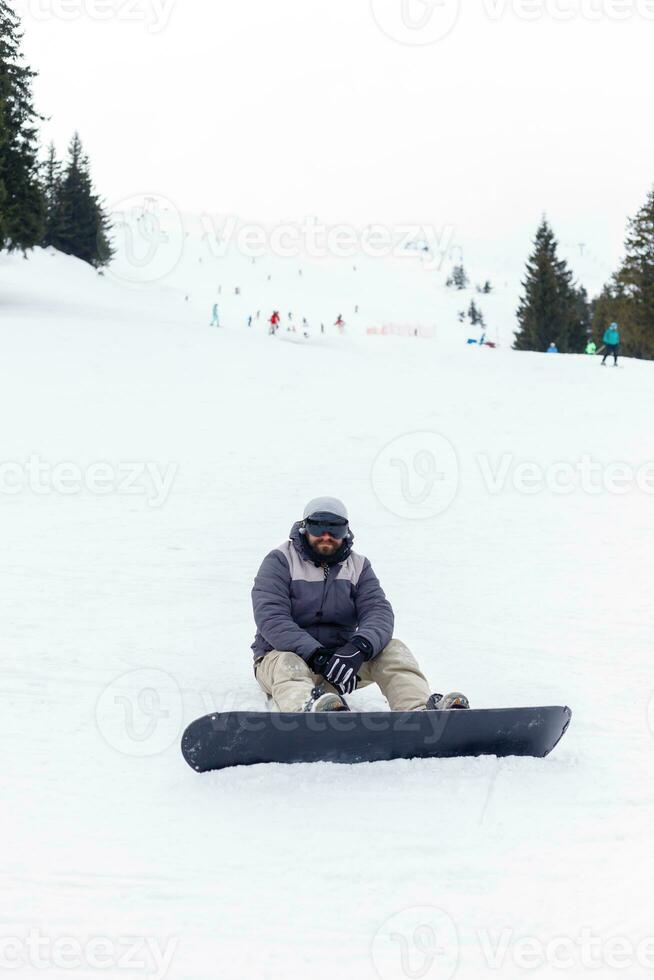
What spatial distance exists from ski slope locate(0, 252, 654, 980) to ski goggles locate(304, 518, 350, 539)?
1138mm

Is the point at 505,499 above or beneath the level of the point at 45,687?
above

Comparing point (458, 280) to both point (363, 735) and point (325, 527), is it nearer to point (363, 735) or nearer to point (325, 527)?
point (325, 527)

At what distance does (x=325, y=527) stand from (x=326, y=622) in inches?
22.2

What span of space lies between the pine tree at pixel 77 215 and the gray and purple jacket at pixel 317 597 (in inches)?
1997

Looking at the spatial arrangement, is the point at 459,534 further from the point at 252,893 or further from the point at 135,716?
the point at 252,893

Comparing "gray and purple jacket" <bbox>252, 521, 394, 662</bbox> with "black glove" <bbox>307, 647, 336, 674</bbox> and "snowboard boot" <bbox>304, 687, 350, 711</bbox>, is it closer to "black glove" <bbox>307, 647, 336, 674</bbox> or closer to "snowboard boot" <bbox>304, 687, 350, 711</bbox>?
"black glove" <bbox>307, 647, 336, 674</bbox>

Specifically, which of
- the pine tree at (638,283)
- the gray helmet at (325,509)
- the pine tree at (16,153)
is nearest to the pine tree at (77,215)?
the pine tree at (16,153)

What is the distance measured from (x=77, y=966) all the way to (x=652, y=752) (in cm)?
305

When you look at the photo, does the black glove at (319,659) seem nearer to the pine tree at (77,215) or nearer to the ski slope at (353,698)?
the ski slope at (353,698)

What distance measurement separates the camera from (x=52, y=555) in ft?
27.9

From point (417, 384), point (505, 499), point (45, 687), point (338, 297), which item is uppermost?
point (338, 297)

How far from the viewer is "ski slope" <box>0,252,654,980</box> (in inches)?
117

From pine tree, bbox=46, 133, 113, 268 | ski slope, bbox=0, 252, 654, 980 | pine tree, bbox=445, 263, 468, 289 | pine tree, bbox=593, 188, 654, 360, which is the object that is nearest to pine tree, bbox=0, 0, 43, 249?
ski slope, bbox=0, 252, 654, 980

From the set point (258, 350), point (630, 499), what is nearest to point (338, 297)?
point (258, 350)
